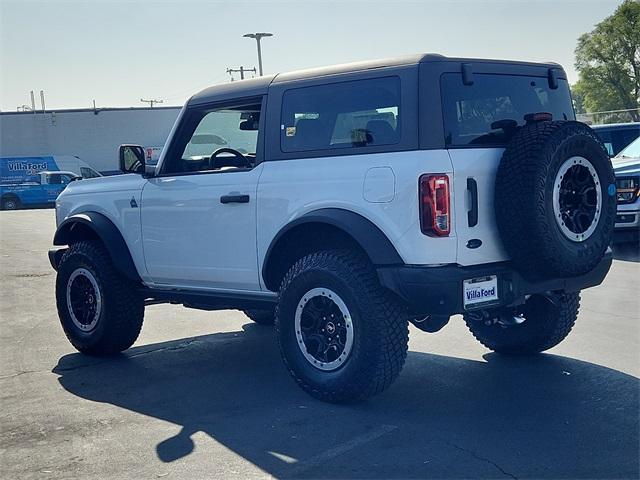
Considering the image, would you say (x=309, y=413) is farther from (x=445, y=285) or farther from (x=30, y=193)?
(x=30, y=193)

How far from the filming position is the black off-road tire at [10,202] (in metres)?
36.2

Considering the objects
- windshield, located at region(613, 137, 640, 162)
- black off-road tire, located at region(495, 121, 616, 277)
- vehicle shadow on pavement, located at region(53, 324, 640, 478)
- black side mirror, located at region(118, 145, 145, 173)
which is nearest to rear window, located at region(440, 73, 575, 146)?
black off-road tire, located at region(495, 121, 616, 277)

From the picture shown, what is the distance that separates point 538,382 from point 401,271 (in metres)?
1.46

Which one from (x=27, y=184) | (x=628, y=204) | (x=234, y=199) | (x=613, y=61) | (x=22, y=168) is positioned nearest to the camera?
(x=234, y=199)

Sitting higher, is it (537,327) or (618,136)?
(618,136)

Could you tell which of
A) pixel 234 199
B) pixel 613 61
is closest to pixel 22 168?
pixel 234 199

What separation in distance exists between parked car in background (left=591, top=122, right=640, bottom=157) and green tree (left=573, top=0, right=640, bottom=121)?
44.5 metres

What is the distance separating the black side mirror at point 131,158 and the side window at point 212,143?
347mm

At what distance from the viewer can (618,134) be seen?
580 inches

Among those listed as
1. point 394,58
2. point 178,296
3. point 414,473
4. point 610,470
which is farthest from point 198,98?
point 610,470

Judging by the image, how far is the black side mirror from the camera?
6.65m

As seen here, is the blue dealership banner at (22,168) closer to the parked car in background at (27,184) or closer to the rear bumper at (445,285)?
the parked car in background at (27,184)

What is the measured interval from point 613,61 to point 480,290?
58.5 m

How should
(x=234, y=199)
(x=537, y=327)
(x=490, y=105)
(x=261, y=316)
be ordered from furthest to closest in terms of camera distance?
(x=261, y=316) < (x=537, y=327) < (x=234, y=199) < (x=490, y=105)
